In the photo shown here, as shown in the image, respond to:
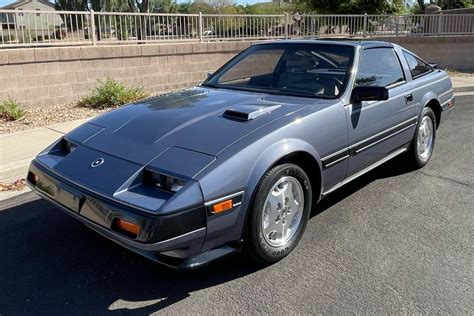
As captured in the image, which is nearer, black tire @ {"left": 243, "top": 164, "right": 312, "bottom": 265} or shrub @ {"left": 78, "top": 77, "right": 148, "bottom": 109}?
black tire @ {"left": 243, "top": 164, "right": 312, "bottom": 265}

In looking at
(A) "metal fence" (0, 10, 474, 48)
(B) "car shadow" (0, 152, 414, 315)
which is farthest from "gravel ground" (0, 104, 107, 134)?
(B) "car shadow" (0, 152, 414, 315)

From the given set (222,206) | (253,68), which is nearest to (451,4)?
(253,68)

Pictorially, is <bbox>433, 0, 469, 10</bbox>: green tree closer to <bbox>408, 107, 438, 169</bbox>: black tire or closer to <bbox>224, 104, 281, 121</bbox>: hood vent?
<bbox>408, 107, 438, 169</bbox>: black tire

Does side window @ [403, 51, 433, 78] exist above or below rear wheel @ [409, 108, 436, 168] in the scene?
above

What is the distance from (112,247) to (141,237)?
1105 mm

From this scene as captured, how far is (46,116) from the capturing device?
26.5 ft

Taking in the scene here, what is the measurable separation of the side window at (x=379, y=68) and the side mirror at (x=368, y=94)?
0.24 metres

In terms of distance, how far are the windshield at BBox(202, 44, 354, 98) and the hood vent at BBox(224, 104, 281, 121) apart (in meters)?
0.60

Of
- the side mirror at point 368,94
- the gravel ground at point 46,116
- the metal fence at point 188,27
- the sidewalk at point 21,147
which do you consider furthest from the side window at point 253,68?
the metal fence at point 188,27

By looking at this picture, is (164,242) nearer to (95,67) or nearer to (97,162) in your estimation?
(97,162)

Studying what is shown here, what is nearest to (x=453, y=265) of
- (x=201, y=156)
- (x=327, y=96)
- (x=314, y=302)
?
(x=314, y=302)

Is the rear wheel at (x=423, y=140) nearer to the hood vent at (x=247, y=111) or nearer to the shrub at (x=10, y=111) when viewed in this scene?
the hood vent at (x=247, y=111)

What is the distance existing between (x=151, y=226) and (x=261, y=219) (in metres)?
0.82

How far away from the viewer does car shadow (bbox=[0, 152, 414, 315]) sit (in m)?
2.90
